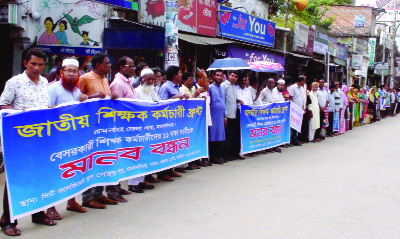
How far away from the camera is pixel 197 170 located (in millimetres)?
8531

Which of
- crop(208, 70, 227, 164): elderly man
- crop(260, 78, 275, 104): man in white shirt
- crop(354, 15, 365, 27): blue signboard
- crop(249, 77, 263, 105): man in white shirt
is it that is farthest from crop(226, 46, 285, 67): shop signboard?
crop(354, 15, 365, 27): blue signboard

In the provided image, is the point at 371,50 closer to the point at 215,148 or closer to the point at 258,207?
the point at 215,148

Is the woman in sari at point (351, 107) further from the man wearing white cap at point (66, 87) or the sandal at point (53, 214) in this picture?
the sandal at point (53, 214)

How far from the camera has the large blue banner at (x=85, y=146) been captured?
4512 millimetres

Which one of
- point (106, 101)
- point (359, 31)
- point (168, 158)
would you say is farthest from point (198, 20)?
point (359, 31)

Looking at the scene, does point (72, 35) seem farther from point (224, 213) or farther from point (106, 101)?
point (224, 213)

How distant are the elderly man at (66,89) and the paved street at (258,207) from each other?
0.70m

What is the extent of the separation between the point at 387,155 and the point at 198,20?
23.8 ft

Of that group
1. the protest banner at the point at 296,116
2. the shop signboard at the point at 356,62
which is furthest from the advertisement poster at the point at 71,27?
the shop signboard at the point at 356,62

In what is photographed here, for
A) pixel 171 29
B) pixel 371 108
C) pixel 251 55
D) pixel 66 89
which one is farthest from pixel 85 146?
pixel 371 108

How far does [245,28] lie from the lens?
1823cm

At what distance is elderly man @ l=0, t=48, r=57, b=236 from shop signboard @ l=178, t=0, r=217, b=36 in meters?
9.62

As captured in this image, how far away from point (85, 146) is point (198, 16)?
10494mm

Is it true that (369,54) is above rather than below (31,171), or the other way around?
above
